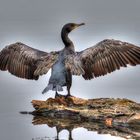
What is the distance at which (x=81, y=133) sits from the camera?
17.8m

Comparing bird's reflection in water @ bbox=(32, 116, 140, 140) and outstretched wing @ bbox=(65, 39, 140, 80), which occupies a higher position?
outstretched wing @ bbox=(65, 39, 140, 80)

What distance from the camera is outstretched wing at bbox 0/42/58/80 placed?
69.7ft

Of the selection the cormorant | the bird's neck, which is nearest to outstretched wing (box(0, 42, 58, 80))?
the cormorant

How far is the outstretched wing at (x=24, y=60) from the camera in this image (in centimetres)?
2125

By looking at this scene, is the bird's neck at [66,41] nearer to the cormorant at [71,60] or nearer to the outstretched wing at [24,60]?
the cormorant at [71,60]

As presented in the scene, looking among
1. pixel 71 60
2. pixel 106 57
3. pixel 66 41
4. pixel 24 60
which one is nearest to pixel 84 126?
pixel 71 60

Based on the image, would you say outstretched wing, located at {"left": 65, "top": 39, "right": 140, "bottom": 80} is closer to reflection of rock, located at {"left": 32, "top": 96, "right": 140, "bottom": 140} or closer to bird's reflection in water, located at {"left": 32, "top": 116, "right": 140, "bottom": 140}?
reflection of rock, located at {"left": 32, "top": 96, "right": 140, "bottom": 140}

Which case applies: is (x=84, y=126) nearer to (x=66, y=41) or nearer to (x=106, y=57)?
(x=106, y=57)

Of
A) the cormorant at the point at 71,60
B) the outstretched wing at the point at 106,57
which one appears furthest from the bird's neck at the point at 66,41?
the outstretched wing at the point at 106,57

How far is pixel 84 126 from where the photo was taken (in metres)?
18.5

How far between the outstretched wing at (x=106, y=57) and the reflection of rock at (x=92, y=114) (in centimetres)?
138

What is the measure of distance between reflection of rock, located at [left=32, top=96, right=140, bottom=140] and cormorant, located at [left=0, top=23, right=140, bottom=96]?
19.4 inches

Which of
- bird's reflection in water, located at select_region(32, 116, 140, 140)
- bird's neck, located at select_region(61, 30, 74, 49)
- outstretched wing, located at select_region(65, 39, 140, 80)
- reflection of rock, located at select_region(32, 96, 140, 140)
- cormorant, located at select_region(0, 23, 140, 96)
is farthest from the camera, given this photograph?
bird's neck, located at select_region(61, 30, 74, 49)

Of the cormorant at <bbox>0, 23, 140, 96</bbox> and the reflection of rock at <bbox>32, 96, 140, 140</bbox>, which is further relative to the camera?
the cormorant at <bbox>0, 23, 140, 96</bbox>
